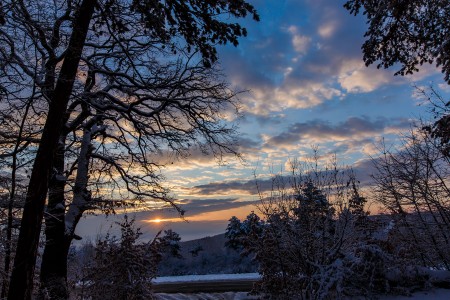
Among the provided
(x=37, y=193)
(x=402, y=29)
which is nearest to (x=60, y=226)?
(x=37, y=193)

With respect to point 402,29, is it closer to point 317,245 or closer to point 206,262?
point 317,245

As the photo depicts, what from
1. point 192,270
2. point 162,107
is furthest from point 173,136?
point 192,270

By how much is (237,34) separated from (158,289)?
1716 centimetres

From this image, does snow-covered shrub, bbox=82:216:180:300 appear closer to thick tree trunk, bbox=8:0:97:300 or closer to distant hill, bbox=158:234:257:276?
thick tree trunk, bbox=8:0:97:300

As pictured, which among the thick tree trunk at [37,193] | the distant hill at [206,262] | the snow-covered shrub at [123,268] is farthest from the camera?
the distant hill at [206,262]

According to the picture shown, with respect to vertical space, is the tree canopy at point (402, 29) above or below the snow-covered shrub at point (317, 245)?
above

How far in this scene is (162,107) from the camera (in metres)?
12.7

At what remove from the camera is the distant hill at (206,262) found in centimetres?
3219

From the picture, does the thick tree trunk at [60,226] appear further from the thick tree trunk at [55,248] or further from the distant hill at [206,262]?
the distant hill at [206,262]

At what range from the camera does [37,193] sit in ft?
22.4

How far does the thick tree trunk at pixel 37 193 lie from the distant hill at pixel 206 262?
24.7 m

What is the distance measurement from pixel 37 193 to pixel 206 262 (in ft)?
99.2

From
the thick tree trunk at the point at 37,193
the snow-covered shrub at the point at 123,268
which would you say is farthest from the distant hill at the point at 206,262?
the thick tree trunk at the point at 37,193

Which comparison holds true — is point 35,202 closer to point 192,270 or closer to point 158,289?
point 158,289
